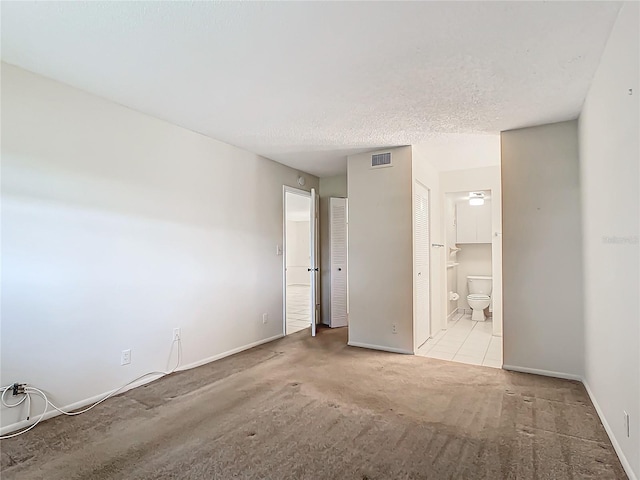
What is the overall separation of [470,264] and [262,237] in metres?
4.22

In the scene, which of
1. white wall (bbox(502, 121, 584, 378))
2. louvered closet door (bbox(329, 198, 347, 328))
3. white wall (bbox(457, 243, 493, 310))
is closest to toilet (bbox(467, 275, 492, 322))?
white wall (bbox(457, 243, 493, 310))

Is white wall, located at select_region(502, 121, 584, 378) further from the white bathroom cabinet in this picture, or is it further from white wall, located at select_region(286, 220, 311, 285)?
white wall, located at select_region(286, 220, 311, 285)

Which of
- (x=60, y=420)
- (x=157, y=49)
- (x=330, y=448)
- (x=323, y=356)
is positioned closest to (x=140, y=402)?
(x=60, y=420)

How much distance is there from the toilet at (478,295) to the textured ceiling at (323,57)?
3.46m

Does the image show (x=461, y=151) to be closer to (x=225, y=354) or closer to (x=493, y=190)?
(x=493, y=190)

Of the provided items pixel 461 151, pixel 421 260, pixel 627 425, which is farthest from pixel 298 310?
pixel 627 425

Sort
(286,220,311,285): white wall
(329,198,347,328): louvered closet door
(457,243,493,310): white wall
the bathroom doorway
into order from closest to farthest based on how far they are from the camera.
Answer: the bathroom doorway → (329,198,347,328): louvered closet door → (457,243,493,310): white wall → (286,220,311,285): white wall

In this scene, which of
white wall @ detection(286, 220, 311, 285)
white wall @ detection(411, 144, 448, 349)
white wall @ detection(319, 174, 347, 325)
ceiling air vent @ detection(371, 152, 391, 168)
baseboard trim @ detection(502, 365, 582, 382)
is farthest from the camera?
white wall @ detection(286, 220, 311, 285)

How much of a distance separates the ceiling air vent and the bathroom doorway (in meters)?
1.69

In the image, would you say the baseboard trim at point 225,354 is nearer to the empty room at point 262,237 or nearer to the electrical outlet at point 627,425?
the empty room at point 262,237

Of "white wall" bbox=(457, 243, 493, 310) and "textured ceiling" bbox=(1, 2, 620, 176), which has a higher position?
"textured ceiling" bbox=(1, 2, 620, 176)

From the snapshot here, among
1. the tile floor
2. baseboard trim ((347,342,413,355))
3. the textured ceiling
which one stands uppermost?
the textured ceiling

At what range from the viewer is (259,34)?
1982 mm

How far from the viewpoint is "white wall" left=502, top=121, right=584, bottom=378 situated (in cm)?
325
